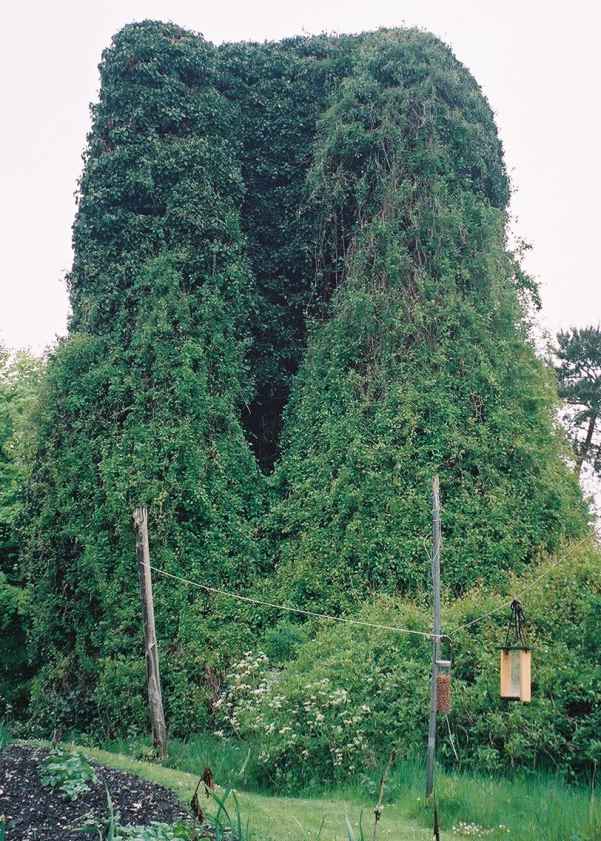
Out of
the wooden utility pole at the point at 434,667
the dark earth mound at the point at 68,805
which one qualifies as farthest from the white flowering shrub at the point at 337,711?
the dark earth mound at the point at 68,805

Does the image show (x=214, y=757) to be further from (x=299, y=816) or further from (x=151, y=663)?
(x=299, y=816)

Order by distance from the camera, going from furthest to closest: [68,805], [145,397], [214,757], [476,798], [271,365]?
[271,365] → [145,397] → [214,757] → [476,798] → [68,805]

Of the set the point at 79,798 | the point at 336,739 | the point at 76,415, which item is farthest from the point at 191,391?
the point at 79,798

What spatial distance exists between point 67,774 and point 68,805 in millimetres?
762

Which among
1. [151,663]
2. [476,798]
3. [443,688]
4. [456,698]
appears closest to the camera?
[476,798]

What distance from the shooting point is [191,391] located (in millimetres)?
19750

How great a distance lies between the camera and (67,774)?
934cm

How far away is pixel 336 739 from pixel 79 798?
4.31 m

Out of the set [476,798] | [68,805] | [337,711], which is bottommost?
[476,798]

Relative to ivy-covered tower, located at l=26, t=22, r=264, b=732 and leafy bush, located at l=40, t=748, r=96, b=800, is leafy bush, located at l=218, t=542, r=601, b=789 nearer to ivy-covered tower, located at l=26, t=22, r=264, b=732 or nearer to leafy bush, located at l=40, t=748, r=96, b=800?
leafy bush, located at l=40, t=748, r=96, b=800

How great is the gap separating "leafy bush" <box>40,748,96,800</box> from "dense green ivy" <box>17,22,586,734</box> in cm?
592

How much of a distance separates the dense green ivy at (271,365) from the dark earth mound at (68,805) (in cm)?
640

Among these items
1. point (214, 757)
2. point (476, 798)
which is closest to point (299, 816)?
point (476, 798)

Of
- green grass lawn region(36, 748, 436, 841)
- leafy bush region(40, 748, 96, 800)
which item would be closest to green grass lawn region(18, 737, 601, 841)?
green grass lawn region(36, 748, 436, 841)
